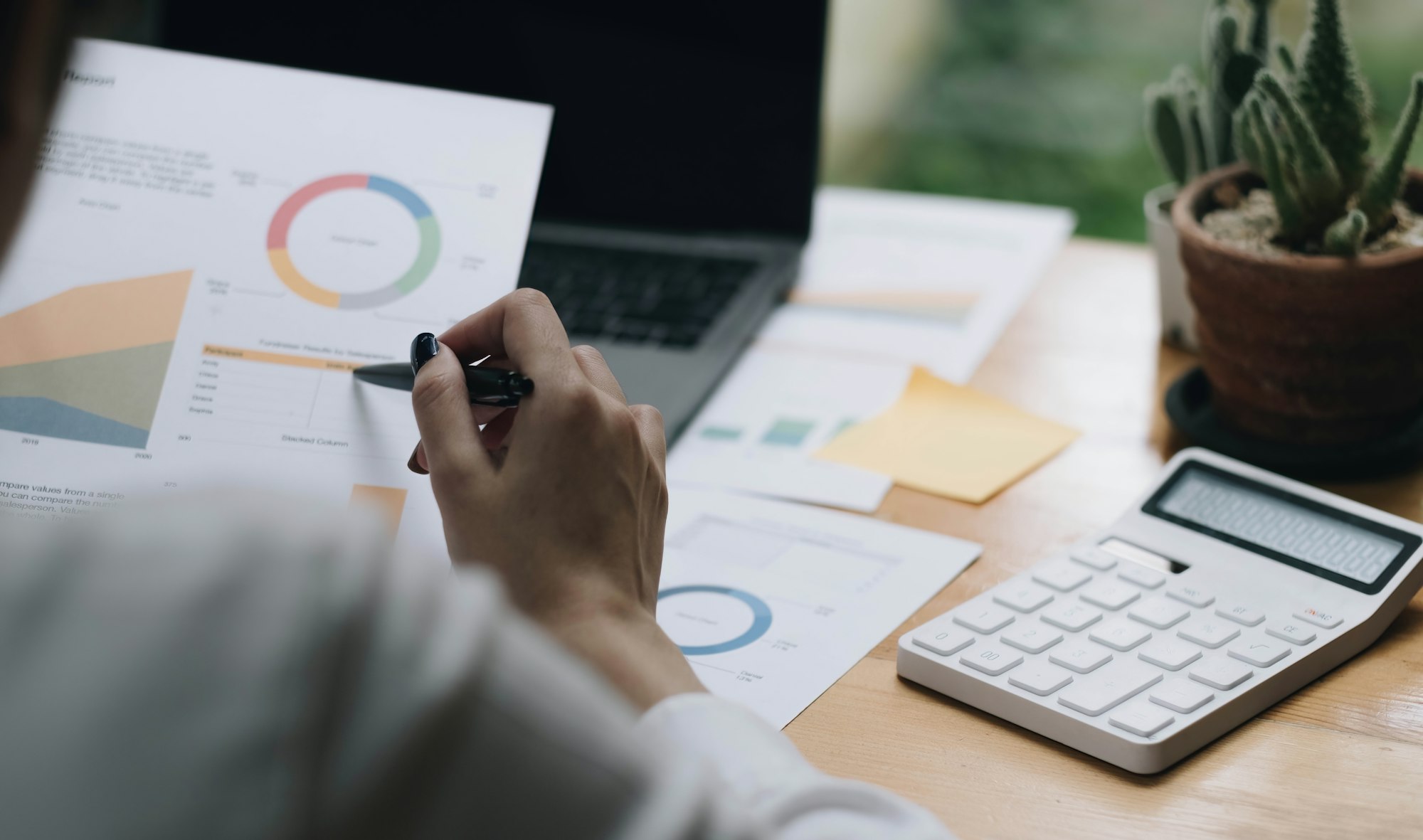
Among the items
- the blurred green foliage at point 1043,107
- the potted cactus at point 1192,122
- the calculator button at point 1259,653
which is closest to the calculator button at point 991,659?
the calculator button at point 1259,653

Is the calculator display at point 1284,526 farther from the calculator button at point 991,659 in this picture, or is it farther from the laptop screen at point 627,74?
the laptop screen at point 627,74

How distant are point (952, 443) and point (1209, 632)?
0.28 metres

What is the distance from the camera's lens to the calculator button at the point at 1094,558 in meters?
0.63

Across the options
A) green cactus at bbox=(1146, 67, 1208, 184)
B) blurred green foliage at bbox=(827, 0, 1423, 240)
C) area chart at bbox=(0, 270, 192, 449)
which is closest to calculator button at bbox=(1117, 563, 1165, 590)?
green cactus at bbox=(1146, 67, 1208, 184)

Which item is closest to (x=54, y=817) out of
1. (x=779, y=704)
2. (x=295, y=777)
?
(x=295, y=777)

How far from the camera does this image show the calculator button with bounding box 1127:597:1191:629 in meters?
0.58

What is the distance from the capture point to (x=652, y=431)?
1.82ft

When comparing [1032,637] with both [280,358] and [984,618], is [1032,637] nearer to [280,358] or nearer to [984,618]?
[984,618]

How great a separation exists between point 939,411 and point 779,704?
0.36 metres

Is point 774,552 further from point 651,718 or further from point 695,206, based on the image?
point 695,206

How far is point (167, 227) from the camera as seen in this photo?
0.67 meters

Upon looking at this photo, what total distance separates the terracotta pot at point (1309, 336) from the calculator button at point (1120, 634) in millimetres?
255

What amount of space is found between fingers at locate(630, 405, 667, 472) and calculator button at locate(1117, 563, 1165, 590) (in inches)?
10.0

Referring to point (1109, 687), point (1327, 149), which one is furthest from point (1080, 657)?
point (1327, 149)
